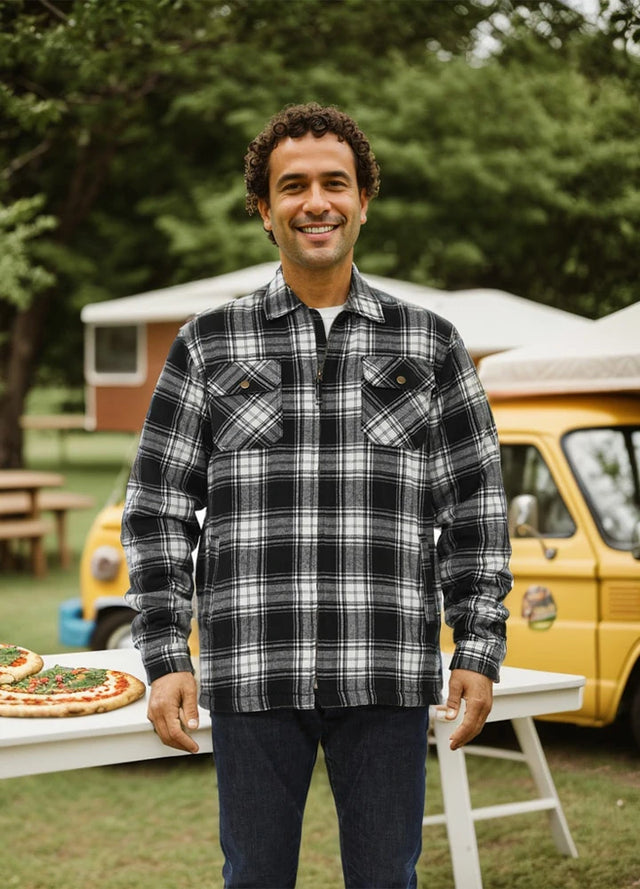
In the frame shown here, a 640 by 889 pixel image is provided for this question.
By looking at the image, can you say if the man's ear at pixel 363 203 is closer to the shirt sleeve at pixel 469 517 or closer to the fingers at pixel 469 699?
the shirt sleeve at pixel 469 517

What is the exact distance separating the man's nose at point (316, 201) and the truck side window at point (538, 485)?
3.48m

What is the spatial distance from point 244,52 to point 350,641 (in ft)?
50.8

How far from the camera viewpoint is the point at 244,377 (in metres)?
2.70

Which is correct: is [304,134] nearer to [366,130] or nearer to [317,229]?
[317,229]

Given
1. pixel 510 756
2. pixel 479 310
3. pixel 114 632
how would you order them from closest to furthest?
pixel 510 756, pixel 114 632, pixel 479 310

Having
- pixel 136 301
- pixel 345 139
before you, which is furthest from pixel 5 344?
pixel 345 139

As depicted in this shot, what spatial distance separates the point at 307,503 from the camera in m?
2.63

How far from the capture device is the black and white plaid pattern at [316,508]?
2.61 m

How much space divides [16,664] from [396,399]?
167cm

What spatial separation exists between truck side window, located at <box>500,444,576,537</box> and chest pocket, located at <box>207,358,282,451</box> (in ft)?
11.4

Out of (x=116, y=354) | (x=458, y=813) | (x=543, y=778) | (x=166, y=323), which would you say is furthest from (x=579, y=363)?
(x=116, y=354)

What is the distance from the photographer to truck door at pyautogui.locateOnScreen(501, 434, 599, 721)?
572 cm

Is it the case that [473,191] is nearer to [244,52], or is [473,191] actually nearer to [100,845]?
[244,52]

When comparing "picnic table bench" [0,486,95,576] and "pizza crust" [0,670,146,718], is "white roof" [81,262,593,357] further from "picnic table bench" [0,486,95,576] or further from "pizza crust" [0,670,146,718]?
"pizza crust" [0,670,146,718]
